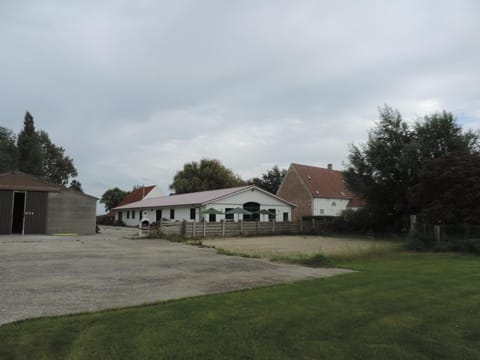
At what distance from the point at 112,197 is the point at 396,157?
178 ft

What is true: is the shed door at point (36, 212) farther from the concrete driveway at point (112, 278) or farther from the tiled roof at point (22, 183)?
the concrete driveway at point (112, 278)

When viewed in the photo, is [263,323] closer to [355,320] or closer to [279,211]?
[355,320]

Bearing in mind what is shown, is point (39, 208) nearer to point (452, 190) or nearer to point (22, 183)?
point (22, 183)

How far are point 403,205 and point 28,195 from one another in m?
25.2

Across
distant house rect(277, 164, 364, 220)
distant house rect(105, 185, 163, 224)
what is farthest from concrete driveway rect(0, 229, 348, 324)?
distant house rect(105, 185, 163, 224)

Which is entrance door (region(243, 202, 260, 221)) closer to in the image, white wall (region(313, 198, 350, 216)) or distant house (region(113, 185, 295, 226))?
distant house (region(113, 185, 295, 226))

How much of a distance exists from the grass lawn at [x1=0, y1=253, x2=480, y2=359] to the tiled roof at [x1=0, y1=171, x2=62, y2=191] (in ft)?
69.6

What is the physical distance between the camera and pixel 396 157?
25.0m

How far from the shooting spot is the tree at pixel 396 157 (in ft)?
76.4

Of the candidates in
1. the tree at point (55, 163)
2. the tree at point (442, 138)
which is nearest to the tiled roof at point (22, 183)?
the tree at point (442, 138)

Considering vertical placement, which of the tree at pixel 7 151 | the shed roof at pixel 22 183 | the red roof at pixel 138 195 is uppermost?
the tree at pixel 7 151

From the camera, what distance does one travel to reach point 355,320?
481 cm

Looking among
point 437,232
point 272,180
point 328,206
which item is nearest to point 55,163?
point 272,180

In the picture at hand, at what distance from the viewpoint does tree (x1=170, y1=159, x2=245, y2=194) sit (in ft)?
178
